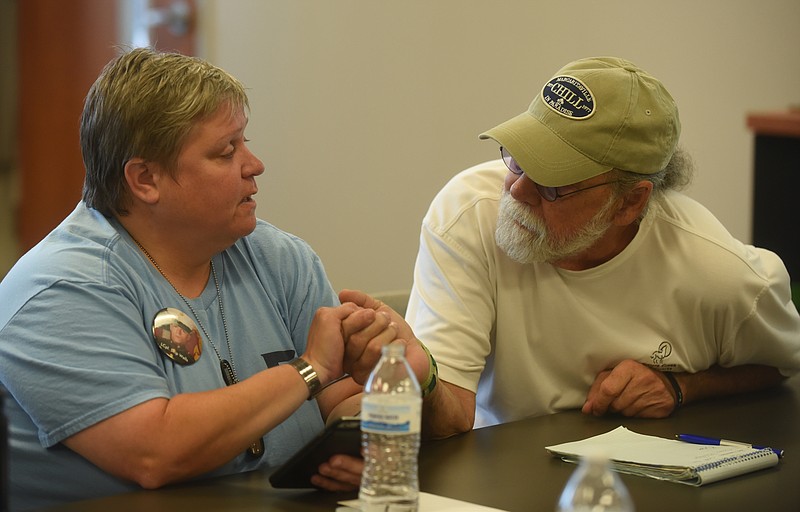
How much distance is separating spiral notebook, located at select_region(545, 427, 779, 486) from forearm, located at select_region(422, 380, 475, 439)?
8.0 inches

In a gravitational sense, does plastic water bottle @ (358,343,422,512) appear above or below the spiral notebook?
above

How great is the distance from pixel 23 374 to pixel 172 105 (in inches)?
20.1

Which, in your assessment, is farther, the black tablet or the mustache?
the mustache

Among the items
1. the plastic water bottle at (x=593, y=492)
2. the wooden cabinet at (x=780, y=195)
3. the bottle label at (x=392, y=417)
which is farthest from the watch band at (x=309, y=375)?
the wooden cabinet at (x=780, y=195)

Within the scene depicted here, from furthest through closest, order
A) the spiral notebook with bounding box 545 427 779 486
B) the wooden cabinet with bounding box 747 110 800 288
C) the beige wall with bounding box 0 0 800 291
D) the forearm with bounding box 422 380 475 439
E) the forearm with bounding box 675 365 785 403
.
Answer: the wooden cabinet with bounding box 747 110 800 288 < the beige wall with bounding box 0 0 800 291 < the forearm with bounding box 675 365 785 403 < the forearm with bounding box 422 380 475 439 < the spiral notebook with bounding box 545 427 779 486

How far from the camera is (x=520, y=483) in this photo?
1506 mm

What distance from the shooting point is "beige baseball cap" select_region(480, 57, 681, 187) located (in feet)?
6.73

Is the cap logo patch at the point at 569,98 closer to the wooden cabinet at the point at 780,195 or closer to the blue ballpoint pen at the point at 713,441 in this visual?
the blue ballpoint pen at the point at 713,441

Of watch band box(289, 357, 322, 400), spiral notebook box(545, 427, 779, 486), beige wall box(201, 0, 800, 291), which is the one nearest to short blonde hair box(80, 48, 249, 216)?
watch band box(289, 357, 322, 400)

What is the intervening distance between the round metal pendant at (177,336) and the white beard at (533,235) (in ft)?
2.36

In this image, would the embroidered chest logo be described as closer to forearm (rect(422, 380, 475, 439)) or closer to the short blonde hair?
forearm (rect(422, 380, 475, 439))

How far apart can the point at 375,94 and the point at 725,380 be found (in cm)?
224

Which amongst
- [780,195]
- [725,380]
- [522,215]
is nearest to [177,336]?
[522,215]

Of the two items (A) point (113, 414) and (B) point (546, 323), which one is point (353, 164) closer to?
(B) point (546, 323)
